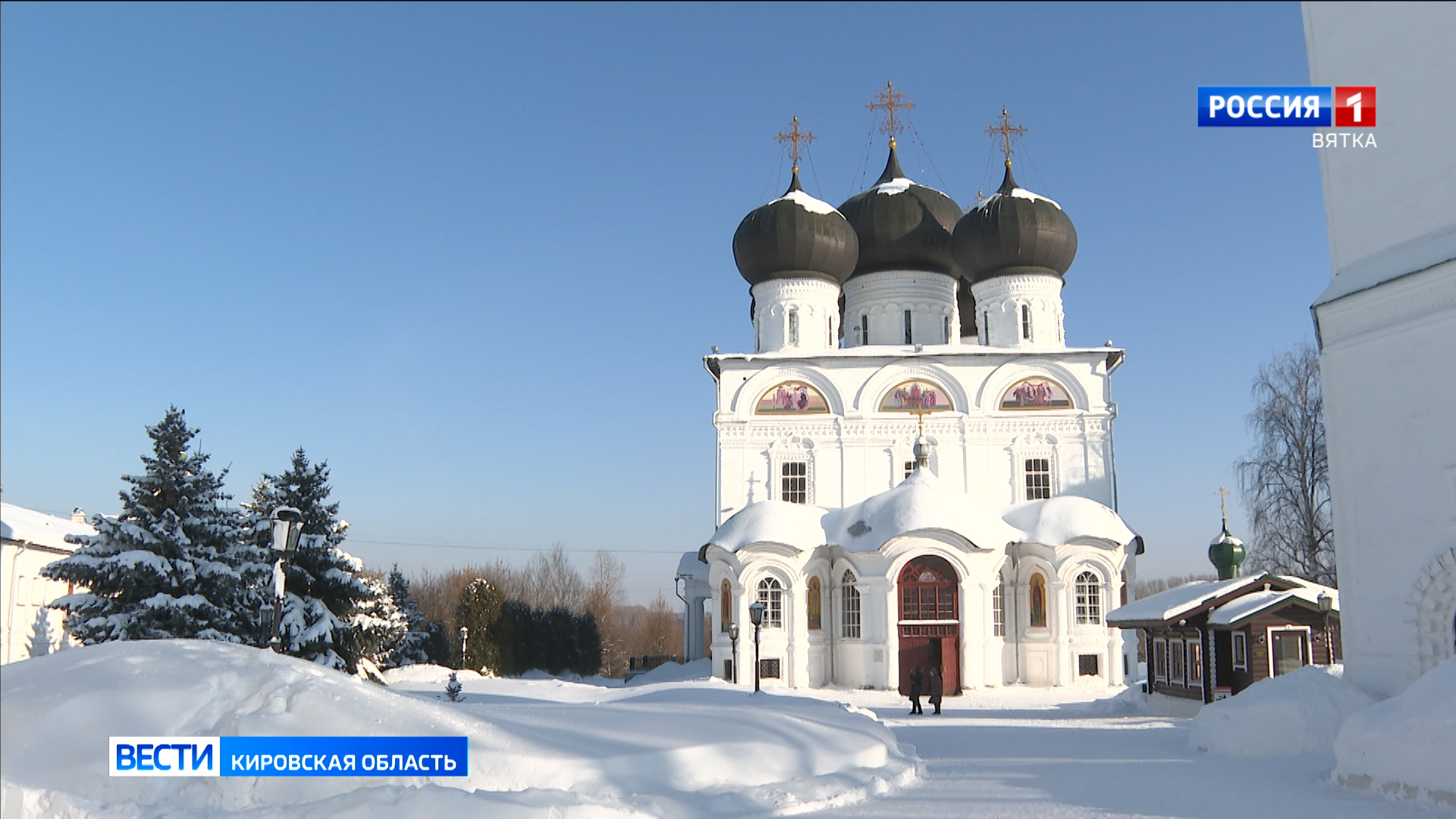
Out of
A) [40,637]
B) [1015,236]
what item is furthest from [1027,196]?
[40,637]

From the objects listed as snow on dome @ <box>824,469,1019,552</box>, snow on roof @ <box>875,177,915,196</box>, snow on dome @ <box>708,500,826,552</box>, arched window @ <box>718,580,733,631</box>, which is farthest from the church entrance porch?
snow on roof @ <box>875,177,915,196</box>

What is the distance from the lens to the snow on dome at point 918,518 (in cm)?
2241

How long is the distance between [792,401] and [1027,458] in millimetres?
5783

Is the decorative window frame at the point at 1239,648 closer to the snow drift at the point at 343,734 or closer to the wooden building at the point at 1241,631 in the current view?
the wooden building at the point at 1241,631

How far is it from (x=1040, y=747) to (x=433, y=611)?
1693 inches

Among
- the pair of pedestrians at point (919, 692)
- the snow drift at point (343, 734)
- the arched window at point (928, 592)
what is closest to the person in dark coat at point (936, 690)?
the pair of pedestrians at point (919, 692)

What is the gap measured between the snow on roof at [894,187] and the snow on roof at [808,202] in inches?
100

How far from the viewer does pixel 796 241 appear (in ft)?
Result: 91.8

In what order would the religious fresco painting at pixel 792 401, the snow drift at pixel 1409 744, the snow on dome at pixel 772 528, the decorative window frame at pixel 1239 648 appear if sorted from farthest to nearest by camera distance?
the religious fresco painting at pixel 792 401 → the snow on dome at pixel 772 528 → the decorative window frame at pixel 1239 648 → the snow drift at pixel 1409 744

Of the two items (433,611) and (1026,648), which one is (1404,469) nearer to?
(1026,648)

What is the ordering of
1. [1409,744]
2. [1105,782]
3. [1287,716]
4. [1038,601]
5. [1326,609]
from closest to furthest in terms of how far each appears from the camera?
[1409,744] < [1105,782] < [1287,716] < [1326,609] < [1038,601]

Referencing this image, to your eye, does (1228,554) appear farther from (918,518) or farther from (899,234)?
(899,234)

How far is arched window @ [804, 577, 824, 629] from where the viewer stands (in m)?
23.5

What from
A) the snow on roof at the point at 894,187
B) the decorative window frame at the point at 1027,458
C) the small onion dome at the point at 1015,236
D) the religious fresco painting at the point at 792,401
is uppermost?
the snow on roof at the point at 894,187
